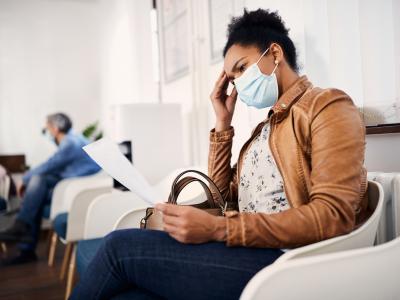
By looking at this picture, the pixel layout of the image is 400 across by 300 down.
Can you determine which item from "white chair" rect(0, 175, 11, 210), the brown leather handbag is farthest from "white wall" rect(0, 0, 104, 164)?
the brown leather handbag

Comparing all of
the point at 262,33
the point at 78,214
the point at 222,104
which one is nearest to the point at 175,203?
the point at 222,104

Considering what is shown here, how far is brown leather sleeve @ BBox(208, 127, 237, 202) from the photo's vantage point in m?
1.41

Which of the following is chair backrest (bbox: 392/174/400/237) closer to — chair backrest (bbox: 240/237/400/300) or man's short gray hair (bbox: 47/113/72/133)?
chair backrest (bbox: 240/237/400/300)

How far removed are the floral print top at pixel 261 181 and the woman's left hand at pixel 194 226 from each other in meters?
0.25

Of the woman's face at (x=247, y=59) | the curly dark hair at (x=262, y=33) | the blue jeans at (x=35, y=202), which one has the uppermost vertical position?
the curly dark hair at (x=262, y=33)

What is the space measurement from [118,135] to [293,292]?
190 cm

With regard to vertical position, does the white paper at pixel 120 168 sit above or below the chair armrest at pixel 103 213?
above

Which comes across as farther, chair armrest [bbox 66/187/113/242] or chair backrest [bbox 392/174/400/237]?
chair armrest [bbox 66/187/113/242]

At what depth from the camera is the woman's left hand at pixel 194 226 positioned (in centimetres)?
86

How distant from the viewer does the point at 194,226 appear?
0.86 m

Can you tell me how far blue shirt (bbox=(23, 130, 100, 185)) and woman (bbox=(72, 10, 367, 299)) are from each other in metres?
2.35

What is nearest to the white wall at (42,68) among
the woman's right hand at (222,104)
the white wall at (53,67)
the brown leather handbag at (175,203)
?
the white wall at (53,67)

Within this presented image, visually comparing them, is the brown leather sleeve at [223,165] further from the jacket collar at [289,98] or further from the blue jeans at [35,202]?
the blue jeans at [35,202]

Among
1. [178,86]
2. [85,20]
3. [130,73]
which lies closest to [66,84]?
[85,20]
